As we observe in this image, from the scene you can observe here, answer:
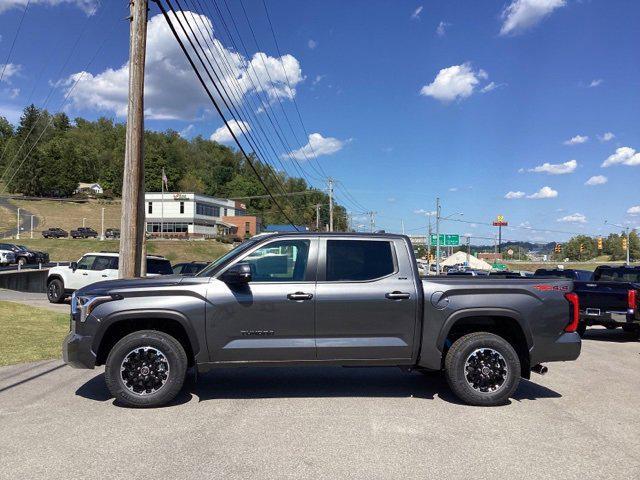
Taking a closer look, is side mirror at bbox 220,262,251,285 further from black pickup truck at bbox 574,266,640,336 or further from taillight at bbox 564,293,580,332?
black pickup truck at bbox 574,266,640,336

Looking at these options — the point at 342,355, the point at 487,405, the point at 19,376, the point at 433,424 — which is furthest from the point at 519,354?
the point at 19,376

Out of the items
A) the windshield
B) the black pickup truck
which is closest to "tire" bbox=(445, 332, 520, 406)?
the windshield

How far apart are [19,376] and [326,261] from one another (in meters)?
4.52

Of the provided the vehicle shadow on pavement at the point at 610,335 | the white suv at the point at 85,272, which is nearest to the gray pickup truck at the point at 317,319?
the vehicle shadow on pavement at the point at 610,335

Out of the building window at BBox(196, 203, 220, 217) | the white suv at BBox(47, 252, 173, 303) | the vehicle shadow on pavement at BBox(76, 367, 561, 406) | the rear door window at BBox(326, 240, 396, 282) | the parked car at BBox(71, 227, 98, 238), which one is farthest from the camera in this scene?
Answer: the building window at BBox(196, 203, 220, 217)

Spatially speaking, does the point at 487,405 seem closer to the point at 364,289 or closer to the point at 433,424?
the point at 433,424

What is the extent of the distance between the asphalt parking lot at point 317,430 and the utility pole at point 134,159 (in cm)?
377

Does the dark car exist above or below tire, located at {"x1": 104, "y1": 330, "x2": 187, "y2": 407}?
above

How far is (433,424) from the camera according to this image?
17.1 feet

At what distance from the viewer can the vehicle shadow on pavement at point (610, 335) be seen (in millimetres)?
12305

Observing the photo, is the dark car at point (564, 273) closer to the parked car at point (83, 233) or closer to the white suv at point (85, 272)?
the white suv at point (85, 272)

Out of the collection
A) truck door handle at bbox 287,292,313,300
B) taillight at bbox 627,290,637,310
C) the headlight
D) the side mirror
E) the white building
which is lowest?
taillight at bbox 627,290,637,310

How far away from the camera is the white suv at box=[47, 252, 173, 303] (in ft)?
60.6

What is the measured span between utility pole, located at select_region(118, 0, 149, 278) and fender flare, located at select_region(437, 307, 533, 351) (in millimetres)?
6937
